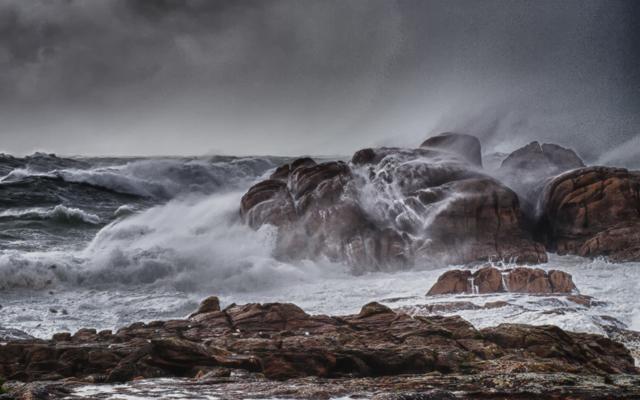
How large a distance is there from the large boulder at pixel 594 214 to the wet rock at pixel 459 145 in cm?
647

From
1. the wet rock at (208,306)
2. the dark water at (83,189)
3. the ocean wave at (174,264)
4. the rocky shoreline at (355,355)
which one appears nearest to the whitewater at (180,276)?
the ocean wave at (174,264)

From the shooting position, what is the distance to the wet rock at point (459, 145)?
33.1m

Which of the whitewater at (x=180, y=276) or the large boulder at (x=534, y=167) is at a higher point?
the large boulder at (x=534, y=167)

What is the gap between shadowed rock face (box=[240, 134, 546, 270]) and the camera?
25109 millimetres

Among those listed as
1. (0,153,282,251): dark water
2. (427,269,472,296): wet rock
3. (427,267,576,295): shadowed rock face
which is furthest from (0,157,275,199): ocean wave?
(427,267,576,295): shadowed rock face

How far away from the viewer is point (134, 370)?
782cm

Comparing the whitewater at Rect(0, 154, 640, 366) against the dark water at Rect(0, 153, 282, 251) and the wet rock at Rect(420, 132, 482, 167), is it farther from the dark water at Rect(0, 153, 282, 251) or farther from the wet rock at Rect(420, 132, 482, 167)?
the wet rock at Rect(420, 132, 482, 167)

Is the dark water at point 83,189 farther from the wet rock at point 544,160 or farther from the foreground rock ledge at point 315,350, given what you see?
the wet rock at point 544,160

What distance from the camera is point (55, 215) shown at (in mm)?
35406

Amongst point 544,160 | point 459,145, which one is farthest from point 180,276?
point 544,160

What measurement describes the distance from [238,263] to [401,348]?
54.4 feet

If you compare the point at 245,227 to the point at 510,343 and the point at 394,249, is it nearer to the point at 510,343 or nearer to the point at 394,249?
the point at 394,249

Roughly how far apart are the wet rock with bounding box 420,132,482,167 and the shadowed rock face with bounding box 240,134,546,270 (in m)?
1.11

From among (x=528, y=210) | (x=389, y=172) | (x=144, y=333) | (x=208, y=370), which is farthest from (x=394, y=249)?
(x=208, y=370)
